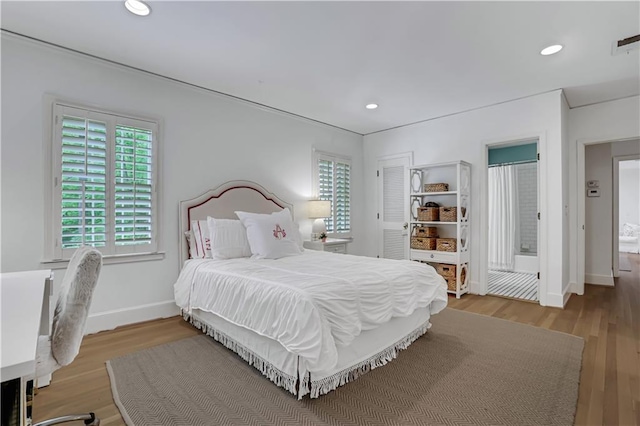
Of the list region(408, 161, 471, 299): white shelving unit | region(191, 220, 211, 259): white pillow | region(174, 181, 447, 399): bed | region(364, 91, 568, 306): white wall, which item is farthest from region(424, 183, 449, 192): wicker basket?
region(191, 220, 211, 259): white pillow

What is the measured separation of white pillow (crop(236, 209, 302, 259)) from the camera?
126 inches

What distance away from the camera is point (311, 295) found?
1.82 meters

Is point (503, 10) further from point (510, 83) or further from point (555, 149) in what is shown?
point (555, 149)

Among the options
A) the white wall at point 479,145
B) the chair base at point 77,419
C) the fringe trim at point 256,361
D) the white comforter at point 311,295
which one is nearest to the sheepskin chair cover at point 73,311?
the chair base at point 77,419

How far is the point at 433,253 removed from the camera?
4.54 meters

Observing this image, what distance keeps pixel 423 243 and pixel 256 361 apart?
10.8ft

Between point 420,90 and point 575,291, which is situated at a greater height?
point 420,90

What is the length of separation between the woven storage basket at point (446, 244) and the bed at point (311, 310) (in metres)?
1.77

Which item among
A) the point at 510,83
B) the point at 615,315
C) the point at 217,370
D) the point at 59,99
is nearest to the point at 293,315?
the point at 217,370

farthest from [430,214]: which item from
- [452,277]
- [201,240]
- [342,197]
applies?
[201,240]

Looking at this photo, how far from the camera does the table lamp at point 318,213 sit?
183 inches

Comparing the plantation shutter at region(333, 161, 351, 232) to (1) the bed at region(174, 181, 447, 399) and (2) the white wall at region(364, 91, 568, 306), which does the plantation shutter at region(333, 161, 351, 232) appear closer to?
(2) the white wall at region(364, 91, 568, 306)

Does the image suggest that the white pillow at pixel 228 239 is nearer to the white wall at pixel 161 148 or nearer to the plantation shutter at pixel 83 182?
the white wall at pixel 161 148

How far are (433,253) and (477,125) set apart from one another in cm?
200
